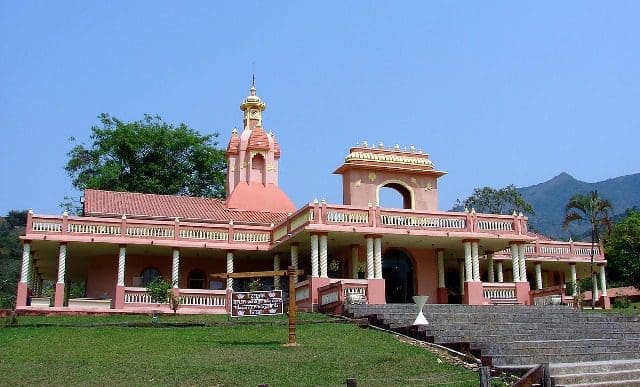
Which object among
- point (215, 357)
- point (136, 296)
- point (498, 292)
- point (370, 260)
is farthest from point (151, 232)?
point (215, 357)

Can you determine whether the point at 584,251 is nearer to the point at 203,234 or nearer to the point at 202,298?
the point at 203,234

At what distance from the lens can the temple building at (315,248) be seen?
85.9 feet

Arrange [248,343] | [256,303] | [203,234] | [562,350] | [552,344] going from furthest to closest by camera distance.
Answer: [203,234] → [256,303] → [248,343] → [552,344] → [562,350]

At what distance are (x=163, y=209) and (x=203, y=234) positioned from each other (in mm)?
3804

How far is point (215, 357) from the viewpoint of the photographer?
575 inches

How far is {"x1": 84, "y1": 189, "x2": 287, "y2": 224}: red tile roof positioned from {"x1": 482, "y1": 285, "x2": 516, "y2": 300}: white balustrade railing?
9.26 meters

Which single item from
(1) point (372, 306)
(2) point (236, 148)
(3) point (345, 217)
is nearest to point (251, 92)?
(2) point (236, 148)

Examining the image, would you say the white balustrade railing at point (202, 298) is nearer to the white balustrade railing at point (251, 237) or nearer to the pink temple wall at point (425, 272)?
the white balustrade railing at point (251, 237)

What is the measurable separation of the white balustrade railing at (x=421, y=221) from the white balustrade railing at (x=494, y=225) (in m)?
0.80

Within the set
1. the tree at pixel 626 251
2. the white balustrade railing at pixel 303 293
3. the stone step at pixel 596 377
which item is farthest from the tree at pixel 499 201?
Result: the stone step at pixel 596 377

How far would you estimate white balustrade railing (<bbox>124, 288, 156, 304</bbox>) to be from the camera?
27.0 m

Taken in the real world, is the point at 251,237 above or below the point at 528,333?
above

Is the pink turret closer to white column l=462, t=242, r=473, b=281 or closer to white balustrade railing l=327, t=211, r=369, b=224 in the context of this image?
white balustrade railing l=327, t=211, r=369, b=224

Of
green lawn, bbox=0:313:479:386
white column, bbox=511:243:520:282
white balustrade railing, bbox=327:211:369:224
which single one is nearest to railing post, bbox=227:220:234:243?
white balustrade railing, bbox=327:211:369:224
